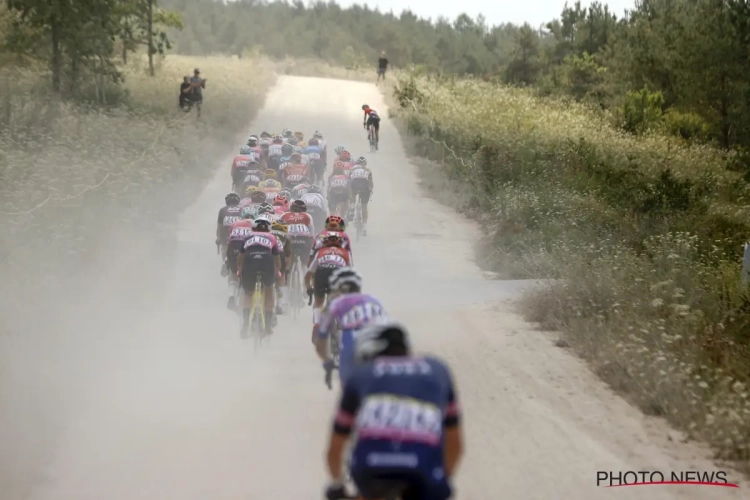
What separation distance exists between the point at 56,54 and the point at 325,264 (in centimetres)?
2024

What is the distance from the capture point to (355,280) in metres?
7.53

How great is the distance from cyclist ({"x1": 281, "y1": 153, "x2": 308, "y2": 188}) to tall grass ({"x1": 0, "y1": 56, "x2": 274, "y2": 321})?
2.94 metres

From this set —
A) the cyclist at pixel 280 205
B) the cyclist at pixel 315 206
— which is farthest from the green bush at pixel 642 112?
the cyclist at pixel 280 205

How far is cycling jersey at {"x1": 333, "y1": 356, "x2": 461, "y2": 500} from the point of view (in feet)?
14.5

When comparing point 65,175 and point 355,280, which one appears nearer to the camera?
point 355,280

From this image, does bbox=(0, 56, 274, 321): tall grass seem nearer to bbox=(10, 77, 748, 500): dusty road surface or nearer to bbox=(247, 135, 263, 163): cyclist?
bbox=(10, 77, 748, 500): dusty road surface

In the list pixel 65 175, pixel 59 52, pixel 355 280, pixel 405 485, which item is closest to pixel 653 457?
pixel 355 280

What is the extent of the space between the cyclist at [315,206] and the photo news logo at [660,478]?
972 centimetres

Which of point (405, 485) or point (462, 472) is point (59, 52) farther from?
point (405, 485)

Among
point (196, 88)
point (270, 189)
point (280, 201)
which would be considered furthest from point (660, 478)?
point (196, 88)

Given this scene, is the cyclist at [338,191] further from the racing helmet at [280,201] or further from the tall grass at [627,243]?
the racing helmet at [280,201]

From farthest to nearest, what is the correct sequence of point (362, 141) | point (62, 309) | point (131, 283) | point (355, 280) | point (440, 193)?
1. point (362, 141)
2. point (440, 193)
3. point (131, 283)
4. point (62, 309)
5. point (355, 280)

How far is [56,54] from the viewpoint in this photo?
1088 inches

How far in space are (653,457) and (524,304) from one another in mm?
5526
